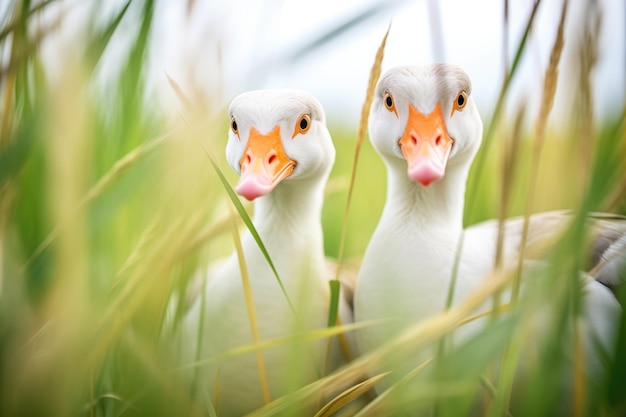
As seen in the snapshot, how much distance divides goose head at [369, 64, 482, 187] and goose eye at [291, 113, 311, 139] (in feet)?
0.44

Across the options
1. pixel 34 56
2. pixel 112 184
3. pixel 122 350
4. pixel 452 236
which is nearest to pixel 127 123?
pixel 112 184

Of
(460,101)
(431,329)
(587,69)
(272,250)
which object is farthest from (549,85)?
(272,250)

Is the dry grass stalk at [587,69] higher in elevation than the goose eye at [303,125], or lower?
lower

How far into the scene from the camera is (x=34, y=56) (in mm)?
846

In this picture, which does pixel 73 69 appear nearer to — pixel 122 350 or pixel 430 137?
pixel 122 350

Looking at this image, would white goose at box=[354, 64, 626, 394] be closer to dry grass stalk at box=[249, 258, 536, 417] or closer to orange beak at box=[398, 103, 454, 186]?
orange beak at box=[398, 103, 454, 186]

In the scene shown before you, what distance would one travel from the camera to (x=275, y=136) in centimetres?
111

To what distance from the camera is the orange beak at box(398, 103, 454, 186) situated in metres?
0.97

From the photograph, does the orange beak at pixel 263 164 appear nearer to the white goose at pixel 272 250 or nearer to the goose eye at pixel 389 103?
the white goose at pixel 272 250

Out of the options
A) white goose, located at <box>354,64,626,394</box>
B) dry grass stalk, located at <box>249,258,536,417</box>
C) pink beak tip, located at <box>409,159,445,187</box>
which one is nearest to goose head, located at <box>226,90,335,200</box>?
white goose, located at <box>354,64,626,394</box>

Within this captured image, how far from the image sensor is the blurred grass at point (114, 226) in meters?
0.64

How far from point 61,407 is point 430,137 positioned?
0.69m

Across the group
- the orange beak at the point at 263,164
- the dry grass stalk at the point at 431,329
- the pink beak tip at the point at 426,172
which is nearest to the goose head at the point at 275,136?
the orange beak at the point at 263,164

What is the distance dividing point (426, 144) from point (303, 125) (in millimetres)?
261
